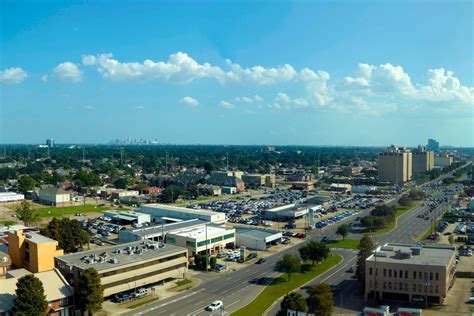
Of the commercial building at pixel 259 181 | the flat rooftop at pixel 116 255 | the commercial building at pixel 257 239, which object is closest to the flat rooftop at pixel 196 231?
the commercial building at pixel 257 239

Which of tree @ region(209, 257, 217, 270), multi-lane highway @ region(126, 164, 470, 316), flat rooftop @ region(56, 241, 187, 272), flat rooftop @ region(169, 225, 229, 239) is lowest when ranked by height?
multi-lane highway @ region(126, 164, 470, 316)

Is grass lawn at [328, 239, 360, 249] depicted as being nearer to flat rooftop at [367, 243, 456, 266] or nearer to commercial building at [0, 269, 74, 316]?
flat rooftop at [367, 243, 456, 266]

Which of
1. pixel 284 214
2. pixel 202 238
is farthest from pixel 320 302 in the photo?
pixel 284 214

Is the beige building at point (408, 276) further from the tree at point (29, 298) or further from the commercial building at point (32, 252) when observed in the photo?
the commercial building at point (32, 252)

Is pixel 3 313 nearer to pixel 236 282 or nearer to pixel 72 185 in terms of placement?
pixel 236 282

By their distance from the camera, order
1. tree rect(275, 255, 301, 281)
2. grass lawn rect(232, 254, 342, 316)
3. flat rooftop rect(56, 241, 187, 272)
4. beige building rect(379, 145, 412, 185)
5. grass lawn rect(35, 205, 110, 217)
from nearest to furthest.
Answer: grass lawn rect(232, 254, 342, 316) < flat rooftop rect(56, 241, 187, 272) < tree rect(275, 255, 301, 281) < grass lawn rect(35, 205, 110, 217) < beige building rect(379, 145, 412, 185)

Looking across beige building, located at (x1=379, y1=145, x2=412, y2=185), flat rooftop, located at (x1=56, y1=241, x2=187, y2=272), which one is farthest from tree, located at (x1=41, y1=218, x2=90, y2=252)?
beige building, located at (x1=379, y1=145, x2=412, y2=185)
